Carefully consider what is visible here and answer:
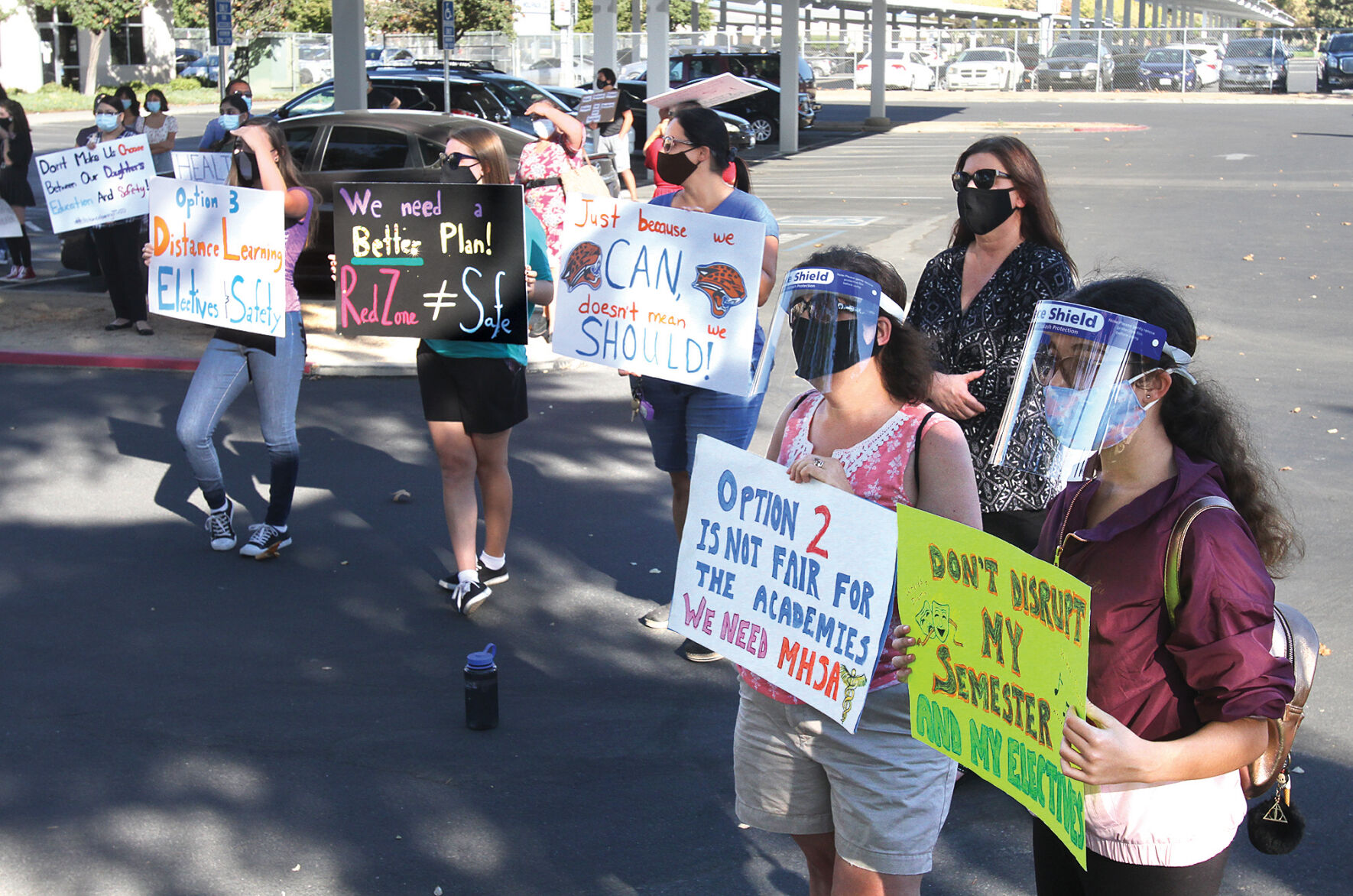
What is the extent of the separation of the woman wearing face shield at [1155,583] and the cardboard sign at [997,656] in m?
0.07

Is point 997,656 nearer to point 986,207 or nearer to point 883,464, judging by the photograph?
point 883,464

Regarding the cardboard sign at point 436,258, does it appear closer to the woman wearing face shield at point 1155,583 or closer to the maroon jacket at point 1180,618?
the woman wearing face shield at point 1155,583

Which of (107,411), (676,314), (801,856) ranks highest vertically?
(676,314)

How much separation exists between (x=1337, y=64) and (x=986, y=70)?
1210 cm

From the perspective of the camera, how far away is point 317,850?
381 centimetres

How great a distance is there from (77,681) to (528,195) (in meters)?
6.45

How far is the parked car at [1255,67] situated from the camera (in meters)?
44.1

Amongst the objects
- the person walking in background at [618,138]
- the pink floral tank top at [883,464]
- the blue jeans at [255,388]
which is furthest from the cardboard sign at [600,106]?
the pink floral tank top at [883,464]

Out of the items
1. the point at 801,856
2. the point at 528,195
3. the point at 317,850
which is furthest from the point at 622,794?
the point at 528,195

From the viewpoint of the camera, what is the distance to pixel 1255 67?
44375 mm

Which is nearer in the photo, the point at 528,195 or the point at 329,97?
the point at 528,195

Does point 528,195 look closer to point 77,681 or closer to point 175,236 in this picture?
point 175,236

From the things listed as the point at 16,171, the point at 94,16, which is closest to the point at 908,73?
the point at 94,16

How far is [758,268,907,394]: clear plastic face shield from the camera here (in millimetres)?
2672
